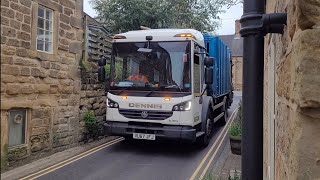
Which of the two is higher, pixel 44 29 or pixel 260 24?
pixel 44 29

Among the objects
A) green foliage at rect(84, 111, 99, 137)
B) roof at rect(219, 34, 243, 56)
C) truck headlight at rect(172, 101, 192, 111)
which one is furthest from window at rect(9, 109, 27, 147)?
roof at rect(219, 34, 243, 56)

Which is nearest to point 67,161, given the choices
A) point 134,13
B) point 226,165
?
point 226,165

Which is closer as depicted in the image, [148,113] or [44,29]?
[44,29]

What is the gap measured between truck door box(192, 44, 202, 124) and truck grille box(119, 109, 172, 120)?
69 centimetres

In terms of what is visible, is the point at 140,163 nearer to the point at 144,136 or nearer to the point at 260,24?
the point at 144,136

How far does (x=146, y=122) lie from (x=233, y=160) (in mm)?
2209

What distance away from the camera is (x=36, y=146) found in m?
7.82

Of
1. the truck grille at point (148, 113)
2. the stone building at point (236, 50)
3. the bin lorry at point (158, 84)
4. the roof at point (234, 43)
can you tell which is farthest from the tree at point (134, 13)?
the roof at point (234, 43)

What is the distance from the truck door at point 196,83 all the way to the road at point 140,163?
3.39ft

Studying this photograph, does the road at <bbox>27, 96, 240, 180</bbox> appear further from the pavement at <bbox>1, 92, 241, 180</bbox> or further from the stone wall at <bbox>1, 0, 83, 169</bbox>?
the stone wall at <bbox>1, 0, 83, 169</bbox>

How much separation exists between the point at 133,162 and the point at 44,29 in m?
3.51

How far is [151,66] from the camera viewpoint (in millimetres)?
8750

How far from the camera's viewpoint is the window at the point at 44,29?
7.39 meters

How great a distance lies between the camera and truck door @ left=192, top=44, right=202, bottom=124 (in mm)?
8727
